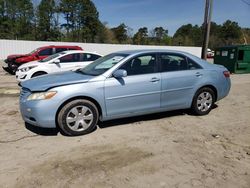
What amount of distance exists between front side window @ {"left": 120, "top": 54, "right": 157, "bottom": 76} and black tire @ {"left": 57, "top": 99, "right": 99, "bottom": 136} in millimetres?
1031

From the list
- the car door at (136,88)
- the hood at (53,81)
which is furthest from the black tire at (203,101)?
the hood at (53,81)

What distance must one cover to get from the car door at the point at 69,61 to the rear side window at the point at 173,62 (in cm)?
544

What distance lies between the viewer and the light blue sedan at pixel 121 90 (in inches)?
195

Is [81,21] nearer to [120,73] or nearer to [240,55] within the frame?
[240,55]

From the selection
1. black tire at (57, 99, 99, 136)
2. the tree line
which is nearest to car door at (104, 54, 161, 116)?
black tire at (57, 99, 99, 136)

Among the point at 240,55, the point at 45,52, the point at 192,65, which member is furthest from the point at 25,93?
the point at 240,55

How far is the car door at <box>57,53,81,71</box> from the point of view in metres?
10.6

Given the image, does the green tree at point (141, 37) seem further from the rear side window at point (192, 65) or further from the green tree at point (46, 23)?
the rear side window at point (192, 65)

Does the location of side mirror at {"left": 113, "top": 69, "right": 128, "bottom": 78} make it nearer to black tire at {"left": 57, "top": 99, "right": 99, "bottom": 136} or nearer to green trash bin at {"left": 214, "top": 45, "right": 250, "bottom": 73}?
black tire at {"left": 57, "top": 99, "right": 99, "bottom": 136}

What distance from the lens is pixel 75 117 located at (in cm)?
508

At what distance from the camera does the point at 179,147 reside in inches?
182

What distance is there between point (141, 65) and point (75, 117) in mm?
1739

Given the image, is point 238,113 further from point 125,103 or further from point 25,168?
point 25,168

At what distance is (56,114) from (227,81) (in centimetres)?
421
